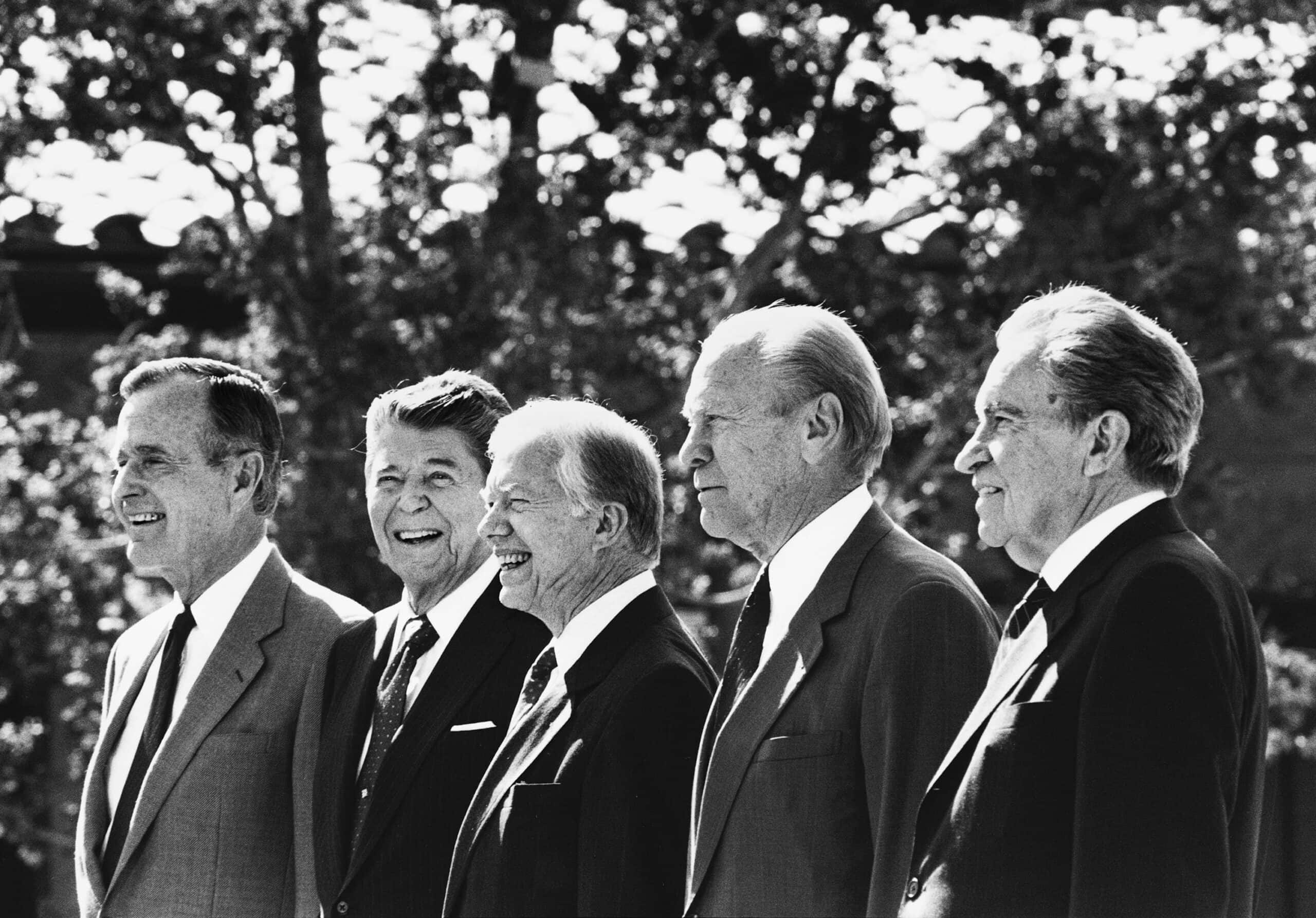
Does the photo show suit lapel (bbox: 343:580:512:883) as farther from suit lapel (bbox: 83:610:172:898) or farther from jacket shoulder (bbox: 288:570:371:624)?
suit lapel (bbox: 83:610:172:898)

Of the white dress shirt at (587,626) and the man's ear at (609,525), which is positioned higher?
the man's ear at (609,525)

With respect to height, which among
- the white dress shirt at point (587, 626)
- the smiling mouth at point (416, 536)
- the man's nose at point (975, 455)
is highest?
the man's nose at point (975, 455)

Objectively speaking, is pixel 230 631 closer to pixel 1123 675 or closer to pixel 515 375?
pixel 1123 675

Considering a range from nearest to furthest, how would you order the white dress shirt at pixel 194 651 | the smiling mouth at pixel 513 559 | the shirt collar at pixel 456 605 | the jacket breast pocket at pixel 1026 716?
the jacket breast pocket at pixel 1026 716 < the smiling mouth at pixel 513 559 < the shirt collar at pixel 456 605 < the white dress shirt at pixel 194 651

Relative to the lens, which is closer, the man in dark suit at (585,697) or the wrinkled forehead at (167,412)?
the man in dark suit at (585,697)

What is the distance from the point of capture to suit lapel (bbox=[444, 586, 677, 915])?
3.46 m

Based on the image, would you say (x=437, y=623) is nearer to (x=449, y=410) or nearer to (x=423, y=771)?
(x=423, y=771)

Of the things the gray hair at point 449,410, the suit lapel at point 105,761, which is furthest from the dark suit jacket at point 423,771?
the suit lapel at point 105,761

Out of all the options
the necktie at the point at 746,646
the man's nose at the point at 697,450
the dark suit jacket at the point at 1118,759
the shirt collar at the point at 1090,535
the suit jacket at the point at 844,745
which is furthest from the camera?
the man's nose at the point at 697,450

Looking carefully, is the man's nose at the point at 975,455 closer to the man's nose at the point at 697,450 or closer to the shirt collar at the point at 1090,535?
the shirt collar at the point at 1090,535

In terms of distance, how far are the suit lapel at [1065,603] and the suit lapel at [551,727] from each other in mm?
830

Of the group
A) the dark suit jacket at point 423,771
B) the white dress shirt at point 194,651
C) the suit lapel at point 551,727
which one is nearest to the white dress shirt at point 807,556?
the suit lapel at point 551,727

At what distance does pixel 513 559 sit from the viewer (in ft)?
12.1

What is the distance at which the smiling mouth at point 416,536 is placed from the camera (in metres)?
4.08
